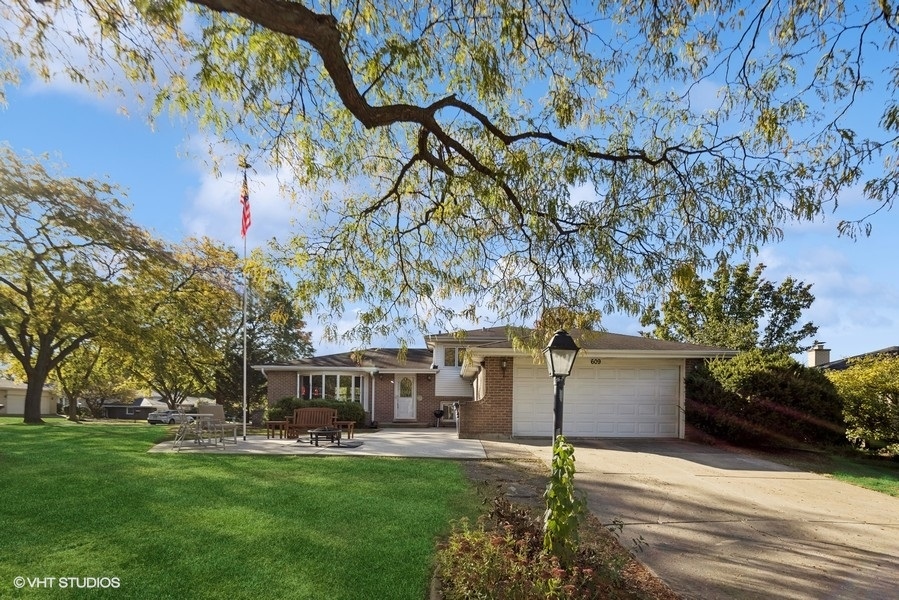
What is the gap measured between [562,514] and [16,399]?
66009 millimetres

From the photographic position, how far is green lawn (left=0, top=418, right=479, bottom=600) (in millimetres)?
4441

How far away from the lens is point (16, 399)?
5419cm

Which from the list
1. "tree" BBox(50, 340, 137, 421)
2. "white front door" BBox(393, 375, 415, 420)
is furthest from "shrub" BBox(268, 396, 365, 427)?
"tree" BBox(50, 340, 137, 421)

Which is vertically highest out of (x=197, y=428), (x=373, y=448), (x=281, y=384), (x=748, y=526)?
(x=281, y=384)

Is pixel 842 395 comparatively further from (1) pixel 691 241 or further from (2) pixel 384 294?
(2) pixel 384 294

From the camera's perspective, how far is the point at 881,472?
1190 centimetres

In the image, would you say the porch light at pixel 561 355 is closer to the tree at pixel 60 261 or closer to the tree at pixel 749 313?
the tree at pixel 60 261

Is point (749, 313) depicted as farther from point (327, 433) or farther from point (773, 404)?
point (327, 433)

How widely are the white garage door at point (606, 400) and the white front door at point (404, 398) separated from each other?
10.5 metres

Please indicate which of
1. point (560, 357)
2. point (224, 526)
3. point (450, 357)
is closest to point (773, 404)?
point (560, 357)

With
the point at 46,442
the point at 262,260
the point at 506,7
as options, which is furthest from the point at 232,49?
the point at 46,442

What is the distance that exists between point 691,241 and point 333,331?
14.4 feet

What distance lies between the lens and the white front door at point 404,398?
25.7m

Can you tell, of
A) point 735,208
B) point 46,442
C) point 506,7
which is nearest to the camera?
point 735,208
